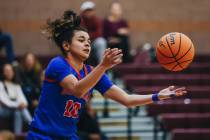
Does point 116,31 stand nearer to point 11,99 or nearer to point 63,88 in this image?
point 11,99

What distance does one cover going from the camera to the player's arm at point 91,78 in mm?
3988

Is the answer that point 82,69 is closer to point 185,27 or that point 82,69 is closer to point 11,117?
point 11,117

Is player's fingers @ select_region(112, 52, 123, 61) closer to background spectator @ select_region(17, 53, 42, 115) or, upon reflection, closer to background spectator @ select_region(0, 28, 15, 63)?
background spectator @ select_region(17, 53, 42, 115)

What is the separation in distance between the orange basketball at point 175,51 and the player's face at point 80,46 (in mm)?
761

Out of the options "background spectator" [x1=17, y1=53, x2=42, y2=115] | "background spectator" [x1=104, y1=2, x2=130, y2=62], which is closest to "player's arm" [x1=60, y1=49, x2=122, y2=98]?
"background spectator" [x1=17, y1=53, x2=42, y2=115]

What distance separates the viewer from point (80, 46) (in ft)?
15.0

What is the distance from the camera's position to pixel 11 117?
8.36m

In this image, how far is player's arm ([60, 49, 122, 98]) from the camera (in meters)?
3.99

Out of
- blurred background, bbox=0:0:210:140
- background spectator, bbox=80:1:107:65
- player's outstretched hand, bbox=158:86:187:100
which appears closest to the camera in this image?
player's outstretched hand, bbox=158:86:187:100

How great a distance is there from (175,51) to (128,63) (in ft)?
19.1

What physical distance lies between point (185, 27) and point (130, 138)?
443 centimetres

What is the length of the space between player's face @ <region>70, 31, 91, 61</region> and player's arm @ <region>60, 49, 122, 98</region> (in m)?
0.22

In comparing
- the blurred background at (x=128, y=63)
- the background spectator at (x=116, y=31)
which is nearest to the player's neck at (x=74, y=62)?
the blurred background at (x=128, y=63)

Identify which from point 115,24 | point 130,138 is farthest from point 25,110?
point 115,24
